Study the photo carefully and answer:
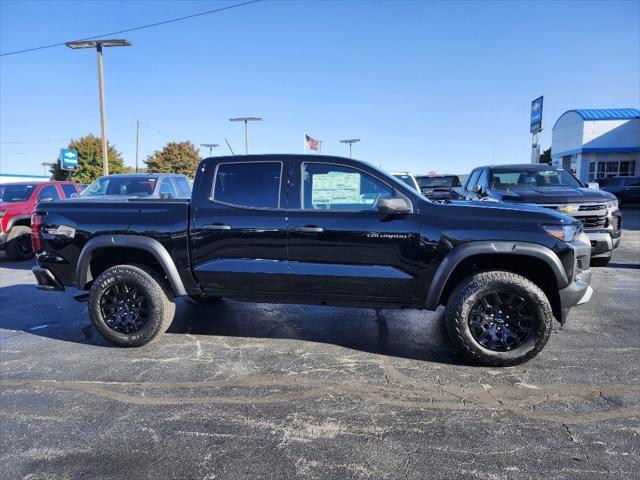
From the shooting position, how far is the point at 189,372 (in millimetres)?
4090

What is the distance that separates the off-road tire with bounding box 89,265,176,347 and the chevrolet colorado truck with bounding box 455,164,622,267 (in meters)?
5.52

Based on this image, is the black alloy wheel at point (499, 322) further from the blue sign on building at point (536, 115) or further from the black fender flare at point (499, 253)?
the blue sign on building at point (536, 115)

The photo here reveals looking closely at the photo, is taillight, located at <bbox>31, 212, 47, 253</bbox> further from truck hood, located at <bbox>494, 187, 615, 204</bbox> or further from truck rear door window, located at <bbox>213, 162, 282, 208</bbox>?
truck hood, located at <bbox>494, 187, 615, 204</bbox>

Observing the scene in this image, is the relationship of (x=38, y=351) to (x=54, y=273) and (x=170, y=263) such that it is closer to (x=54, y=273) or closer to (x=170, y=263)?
(x=54, y=273)

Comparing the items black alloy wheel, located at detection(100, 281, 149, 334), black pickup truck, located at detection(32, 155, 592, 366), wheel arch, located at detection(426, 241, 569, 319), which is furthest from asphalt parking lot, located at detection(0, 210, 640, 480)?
wheel arch, located at detection(426, 241, 569, 319)

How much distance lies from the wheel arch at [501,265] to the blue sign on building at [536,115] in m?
23.3

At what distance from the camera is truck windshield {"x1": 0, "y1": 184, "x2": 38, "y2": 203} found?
35.3ft

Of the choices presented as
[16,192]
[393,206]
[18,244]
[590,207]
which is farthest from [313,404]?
[16,192]

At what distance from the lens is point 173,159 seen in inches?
2052

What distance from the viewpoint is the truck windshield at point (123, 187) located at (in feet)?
31.6

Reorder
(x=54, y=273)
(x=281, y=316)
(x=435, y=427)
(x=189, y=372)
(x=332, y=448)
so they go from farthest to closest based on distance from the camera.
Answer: (x=281, y=316) → (x=54, y=273) → (x=189, y=372) → (x=435, y=427) → (x=332, y=448)

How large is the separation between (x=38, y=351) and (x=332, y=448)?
344 cm

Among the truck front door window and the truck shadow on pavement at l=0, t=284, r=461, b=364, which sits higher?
the truck front door window

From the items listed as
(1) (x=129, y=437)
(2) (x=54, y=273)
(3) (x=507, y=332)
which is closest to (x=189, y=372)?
(1) (x=129, y=437)
